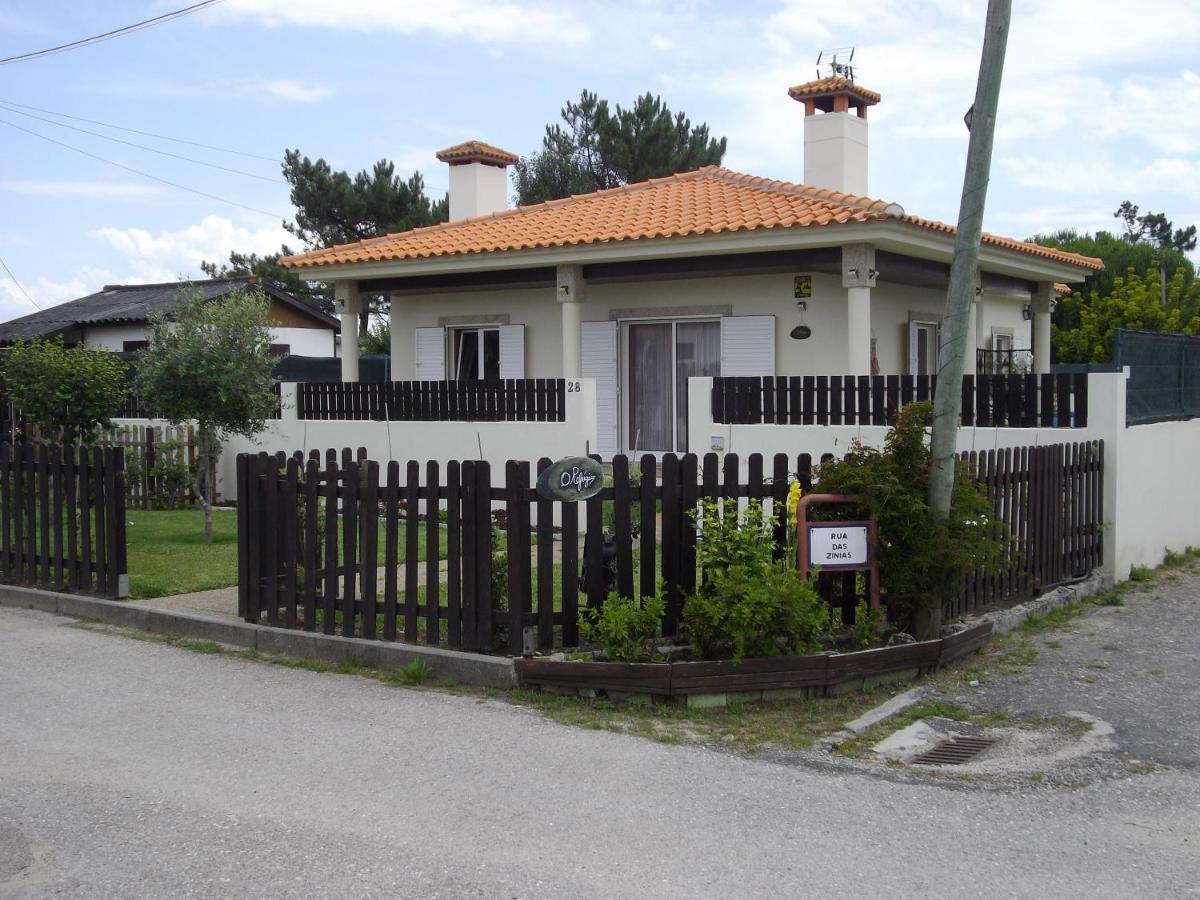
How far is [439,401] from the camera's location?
15688 millimetres

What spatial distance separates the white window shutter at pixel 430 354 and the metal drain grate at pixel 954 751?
524 inches

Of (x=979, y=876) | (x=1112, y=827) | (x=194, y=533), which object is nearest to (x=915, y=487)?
(x=1112, y=827)

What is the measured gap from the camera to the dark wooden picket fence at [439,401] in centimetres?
1466

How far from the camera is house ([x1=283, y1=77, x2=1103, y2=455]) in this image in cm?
1494

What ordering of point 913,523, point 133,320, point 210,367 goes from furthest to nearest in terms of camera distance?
1. point 133,320
2. point 210,367
3. point 913,523

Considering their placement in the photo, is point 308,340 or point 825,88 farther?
point 308,340

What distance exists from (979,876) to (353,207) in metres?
35.9

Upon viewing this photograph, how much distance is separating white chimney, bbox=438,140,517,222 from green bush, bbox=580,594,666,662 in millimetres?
15974

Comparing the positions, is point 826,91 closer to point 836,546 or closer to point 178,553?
point 178,553

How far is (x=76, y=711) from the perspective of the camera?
671 centimetres

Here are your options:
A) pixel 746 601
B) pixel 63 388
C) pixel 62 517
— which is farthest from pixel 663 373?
pixel 746 601

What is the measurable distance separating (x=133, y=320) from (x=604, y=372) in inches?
698

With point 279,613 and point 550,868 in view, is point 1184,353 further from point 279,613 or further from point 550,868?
point 550,868

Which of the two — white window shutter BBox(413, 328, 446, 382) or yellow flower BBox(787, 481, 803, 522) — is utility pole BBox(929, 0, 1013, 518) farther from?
white window shutter BBox(413, 328, 446, 382)
